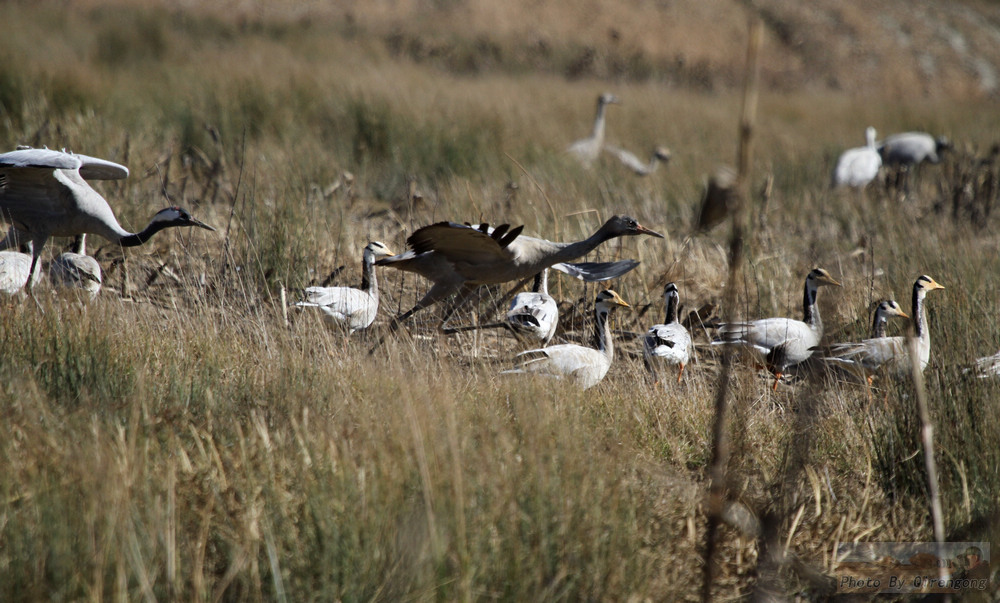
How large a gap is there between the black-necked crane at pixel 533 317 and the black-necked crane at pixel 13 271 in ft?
9.10


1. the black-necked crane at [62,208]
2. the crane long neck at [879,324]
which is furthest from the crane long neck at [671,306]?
the black-necked crane at [62,208]

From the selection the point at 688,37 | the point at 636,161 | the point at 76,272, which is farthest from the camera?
the point at 688,37

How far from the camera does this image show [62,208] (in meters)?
4.89

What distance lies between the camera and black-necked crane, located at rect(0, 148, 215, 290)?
4.73 meters

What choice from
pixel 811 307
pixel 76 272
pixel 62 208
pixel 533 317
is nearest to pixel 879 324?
pixel 811 307

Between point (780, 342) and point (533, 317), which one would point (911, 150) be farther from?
point (533, 317)

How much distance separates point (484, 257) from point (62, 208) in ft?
8.90

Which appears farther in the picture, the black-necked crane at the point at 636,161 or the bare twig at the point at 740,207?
the black-necked crane at the point at 636,161

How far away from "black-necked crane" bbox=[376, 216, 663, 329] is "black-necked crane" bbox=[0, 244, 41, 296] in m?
2.14

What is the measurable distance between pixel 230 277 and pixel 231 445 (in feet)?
7.19

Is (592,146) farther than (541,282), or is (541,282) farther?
(592,146)

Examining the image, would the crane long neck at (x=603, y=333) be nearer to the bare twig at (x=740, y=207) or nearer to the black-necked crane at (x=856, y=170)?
the bare twig at (x=740, y=207)

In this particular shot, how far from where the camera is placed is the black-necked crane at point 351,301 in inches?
181

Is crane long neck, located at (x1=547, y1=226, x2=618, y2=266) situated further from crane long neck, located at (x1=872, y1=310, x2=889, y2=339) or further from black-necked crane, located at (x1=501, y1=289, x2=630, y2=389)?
crane long neck, located at (x1=872, y1=310, x2=889, y2=339)
